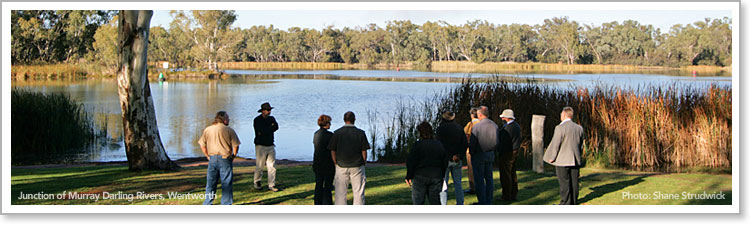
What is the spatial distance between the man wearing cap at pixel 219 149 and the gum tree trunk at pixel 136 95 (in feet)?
15.1

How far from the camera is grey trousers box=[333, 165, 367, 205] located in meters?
8.17

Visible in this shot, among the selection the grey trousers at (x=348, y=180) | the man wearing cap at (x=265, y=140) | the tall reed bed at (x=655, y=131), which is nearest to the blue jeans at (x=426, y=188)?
the grey trousers at (x=348, y=180)

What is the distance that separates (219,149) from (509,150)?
401 centimetres

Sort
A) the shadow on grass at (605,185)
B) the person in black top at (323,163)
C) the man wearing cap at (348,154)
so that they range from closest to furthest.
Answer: the man wearing cap at (348,154) < the person in black top at (323,163) < the shadow on grass at (605,185)

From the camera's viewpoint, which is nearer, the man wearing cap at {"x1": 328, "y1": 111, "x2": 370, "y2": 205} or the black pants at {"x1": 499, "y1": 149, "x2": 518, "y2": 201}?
the man wearing cap at {"x1": 328, "y1": 111, "x2": 370, "y2": 205}

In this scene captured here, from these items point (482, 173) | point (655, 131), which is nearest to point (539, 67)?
point (655, 131)

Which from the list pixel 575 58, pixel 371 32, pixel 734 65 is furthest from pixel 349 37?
pixel 734 65

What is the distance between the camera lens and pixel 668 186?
36.6ft

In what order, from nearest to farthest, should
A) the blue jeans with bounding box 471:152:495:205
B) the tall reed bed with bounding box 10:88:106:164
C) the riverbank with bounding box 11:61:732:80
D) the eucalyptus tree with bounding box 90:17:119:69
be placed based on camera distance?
the blue jeans with bounding box 471:152:495:205, the tall reed bed with bounding box 10:88:106:164, the riverbank with bounding box 11:61:732:80, the eucalyptus tree with bounding box 90:17:119:69

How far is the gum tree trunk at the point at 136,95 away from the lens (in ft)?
41.4

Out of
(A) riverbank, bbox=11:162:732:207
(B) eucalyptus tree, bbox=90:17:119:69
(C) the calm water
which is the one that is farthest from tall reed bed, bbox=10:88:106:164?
(B) eucalyptus tree, bbox=90:17:119:69

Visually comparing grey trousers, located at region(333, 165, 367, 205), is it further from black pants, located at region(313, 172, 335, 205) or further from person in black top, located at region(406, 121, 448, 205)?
person in black top, located at region(406, 121, 448, 205)

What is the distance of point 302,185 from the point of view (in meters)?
11.1

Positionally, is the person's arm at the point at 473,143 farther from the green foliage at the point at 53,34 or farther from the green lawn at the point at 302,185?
the green foliage at the point at 53,34
